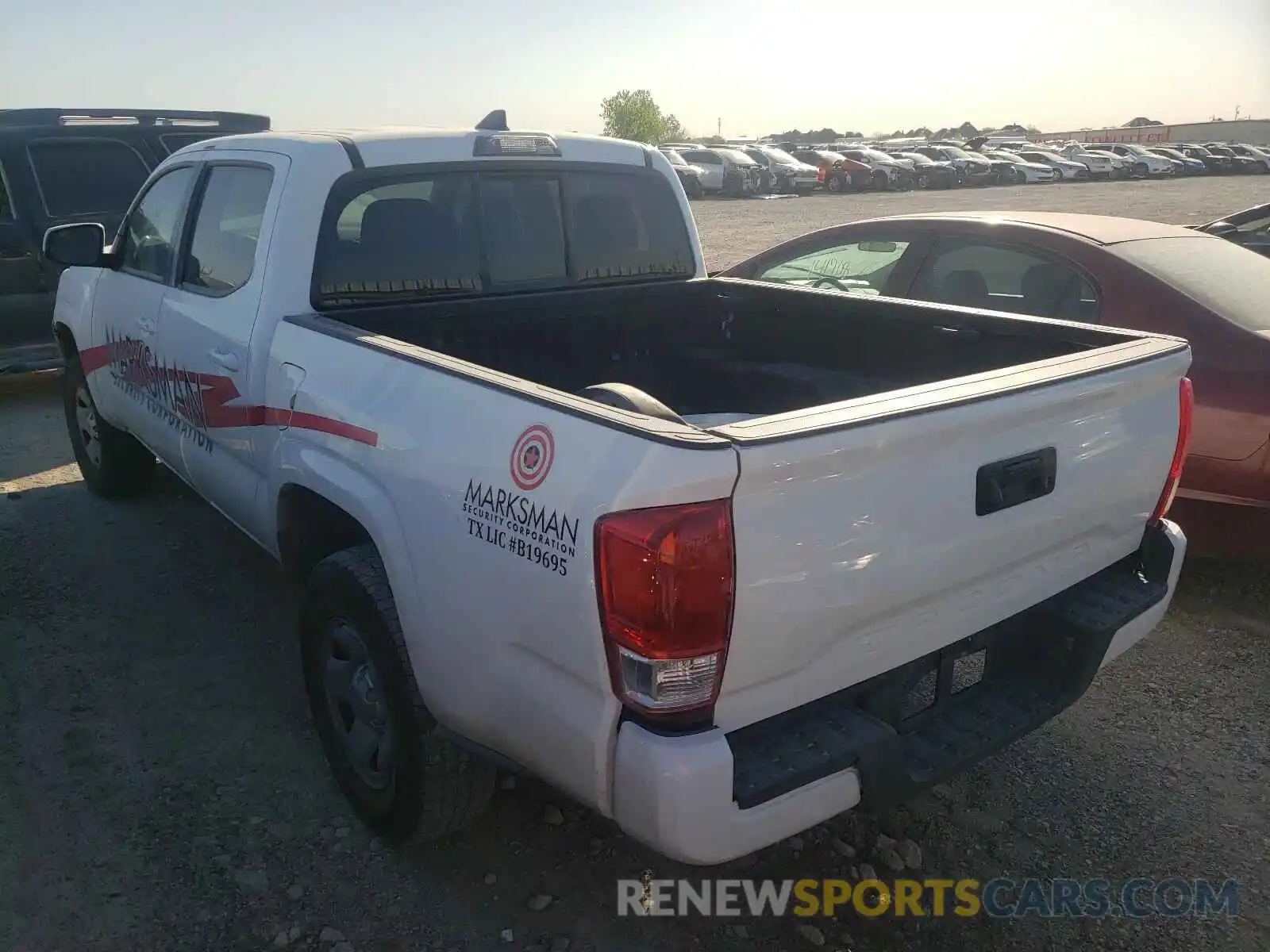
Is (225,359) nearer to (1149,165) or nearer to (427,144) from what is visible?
(427,144)

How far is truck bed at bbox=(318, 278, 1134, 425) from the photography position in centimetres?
327

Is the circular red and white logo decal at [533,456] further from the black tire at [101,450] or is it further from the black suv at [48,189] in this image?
the black suv at [48,189]

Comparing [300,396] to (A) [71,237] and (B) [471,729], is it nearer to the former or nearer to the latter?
(B) [471,729]

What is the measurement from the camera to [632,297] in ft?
13.0

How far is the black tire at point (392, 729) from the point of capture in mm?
2543

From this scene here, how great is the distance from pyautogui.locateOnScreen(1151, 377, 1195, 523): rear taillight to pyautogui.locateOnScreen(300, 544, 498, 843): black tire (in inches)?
78.4

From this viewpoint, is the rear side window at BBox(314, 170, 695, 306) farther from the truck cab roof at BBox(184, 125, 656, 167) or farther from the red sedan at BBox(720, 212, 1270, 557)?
the red sedan at BBox(720, 212, 1270, 557)

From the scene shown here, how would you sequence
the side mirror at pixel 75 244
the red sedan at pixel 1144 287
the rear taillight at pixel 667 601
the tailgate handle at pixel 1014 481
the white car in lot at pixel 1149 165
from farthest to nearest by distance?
the white car in lot at pixel 1149 165
the side mirror at pixel 75 244
the red sedan at pixel 1144 287
the tailgate handle at pixel 1014 481
the rear taillight at pixel 667 601

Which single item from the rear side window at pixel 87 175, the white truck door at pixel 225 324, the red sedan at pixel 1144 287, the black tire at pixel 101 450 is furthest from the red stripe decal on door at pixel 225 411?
the rear side window at pixel 87 175

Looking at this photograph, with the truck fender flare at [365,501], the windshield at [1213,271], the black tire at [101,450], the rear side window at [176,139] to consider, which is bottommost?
the black tire at [101,450]

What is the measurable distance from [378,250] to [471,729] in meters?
1.84

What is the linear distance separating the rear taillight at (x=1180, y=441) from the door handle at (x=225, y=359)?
290 cm

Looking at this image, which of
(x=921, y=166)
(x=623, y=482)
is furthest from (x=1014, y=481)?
(x=921, y=166)

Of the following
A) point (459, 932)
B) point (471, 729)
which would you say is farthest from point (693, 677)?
point (459, 932)
